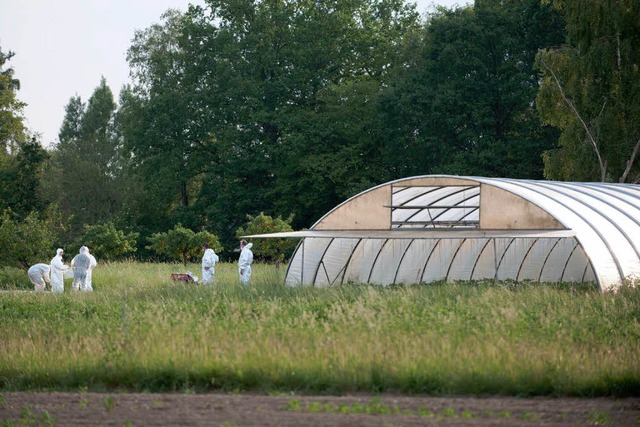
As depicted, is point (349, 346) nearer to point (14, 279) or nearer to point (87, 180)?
point (14, 279)

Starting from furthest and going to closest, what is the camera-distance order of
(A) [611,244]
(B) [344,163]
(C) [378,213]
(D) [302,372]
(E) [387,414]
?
(B) [344,163] < (C) [378,213] < (A) [611,244] < (D) [302,372] < (E) [387,414]

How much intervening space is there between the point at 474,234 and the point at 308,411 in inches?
479

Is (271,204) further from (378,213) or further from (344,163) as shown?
(378,213)

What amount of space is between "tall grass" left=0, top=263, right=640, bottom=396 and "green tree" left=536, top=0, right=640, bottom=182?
17675 millimetres

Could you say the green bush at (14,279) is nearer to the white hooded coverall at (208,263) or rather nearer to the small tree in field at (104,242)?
the white hooded coverall at (208,263)

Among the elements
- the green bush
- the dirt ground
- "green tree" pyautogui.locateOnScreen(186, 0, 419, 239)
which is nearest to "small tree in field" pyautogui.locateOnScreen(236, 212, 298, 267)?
the green bush

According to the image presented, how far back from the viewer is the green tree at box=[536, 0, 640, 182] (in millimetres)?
34125

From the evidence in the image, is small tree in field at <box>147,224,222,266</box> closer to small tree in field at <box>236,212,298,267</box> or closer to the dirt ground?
small tree in field at <box>236,212,298,267</box>

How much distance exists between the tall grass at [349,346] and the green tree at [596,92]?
58.0 feet

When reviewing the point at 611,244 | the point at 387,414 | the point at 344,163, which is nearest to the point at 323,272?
the point at 611,244

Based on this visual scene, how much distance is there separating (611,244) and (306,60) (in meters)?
35.1

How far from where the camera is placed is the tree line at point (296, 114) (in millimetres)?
46594

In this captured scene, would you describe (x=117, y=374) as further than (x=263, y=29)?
No

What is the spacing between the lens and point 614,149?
34875 mm
